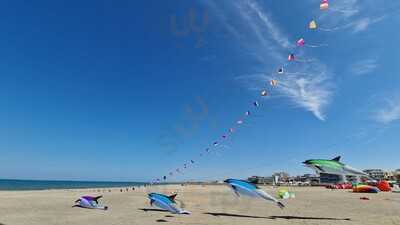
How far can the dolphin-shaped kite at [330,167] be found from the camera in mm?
14797

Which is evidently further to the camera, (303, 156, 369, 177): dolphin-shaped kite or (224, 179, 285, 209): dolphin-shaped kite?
(303, 156, 369, 177): dolphin-shaped kite

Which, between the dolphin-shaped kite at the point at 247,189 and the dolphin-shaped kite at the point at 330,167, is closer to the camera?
the dolphin-shaped kite at the point at 247,189

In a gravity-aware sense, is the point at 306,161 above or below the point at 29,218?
above

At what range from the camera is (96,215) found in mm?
19516

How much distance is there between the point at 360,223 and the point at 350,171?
10.8 ft

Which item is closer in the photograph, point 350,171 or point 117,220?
point 350,171

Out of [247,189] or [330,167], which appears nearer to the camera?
[247,189]

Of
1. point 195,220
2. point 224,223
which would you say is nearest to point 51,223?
point 195,220

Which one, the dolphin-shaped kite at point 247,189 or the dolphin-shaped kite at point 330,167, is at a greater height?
the dolphin-shaped kite at point 330,167

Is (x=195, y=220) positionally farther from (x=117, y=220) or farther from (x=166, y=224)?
(x=117, y=220)

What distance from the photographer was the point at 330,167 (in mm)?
14914

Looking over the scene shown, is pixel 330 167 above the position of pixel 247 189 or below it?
above

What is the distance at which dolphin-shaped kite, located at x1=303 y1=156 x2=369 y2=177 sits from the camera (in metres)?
14.8

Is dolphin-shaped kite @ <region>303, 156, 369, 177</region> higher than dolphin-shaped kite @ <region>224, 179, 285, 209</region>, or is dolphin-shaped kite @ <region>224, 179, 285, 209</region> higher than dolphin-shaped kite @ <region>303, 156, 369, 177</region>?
dolphin-shaped kite @ <region>303, 156, 369, 177</region>
